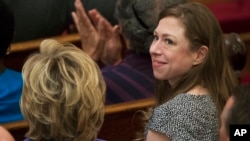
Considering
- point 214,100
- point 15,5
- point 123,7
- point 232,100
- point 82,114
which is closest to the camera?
point 232,100

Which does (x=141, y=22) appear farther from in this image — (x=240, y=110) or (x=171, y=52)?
(x=240, y=110)

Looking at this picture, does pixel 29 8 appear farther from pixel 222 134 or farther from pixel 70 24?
pixel 222 134

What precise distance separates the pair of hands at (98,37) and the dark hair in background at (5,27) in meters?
0.41

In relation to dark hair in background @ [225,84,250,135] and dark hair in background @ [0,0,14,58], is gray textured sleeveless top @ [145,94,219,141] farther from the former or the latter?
dark hair in background @ [0,0,14,58]

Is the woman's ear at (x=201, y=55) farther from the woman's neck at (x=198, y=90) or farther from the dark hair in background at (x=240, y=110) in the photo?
the dark hair in background at (x=240, y=110)

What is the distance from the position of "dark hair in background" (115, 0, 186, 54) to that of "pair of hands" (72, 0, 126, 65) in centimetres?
12

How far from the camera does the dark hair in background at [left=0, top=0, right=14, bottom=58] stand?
2295 millimetres

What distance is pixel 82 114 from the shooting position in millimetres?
1772

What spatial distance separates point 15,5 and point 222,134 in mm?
1878

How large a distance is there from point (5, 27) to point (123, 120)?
51 cm

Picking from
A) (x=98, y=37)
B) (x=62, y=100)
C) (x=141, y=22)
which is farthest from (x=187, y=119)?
(x=98, y=37)

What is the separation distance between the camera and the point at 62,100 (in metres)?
1.77

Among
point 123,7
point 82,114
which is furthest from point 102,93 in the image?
point 123,7

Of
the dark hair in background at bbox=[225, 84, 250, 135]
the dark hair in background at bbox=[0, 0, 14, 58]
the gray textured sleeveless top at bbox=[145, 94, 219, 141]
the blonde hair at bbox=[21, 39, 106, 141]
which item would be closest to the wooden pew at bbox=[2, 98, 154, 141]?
the dark hair in background at bbox=[0, 0, 14, 58]
